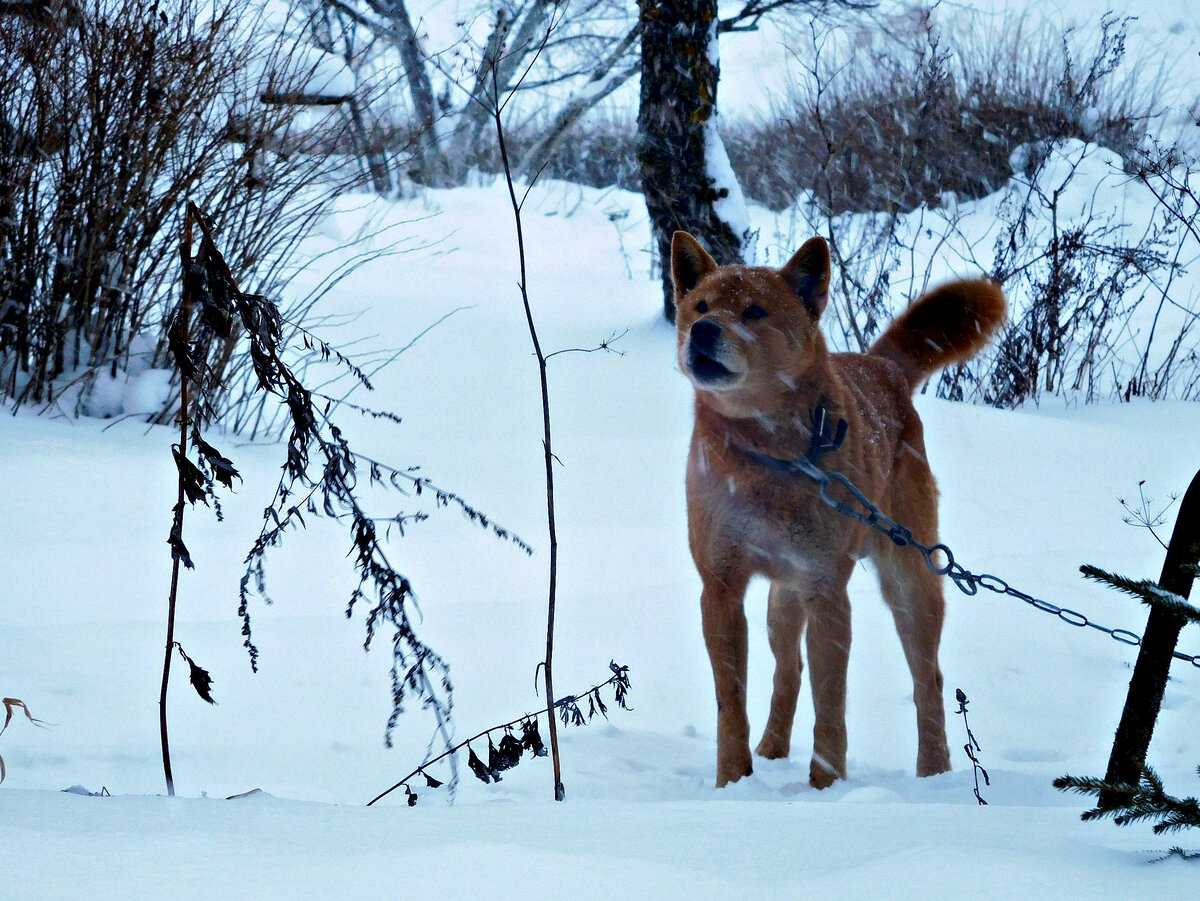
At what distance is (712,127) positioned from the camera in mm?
6555

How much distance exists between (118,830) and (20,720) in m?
1.43

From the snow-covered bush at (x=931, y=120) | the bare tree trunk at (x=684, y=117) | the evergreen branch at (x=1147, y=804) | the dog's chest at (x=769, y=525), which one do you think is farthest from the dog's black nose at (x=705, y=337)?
the snow-covered bush at (x=931, y=120)

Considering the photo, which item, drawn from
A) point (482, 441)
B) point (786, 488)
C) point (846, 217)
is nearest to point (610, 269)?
point (846, 217)

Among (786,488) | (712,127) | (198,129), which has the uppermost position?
(712,127)

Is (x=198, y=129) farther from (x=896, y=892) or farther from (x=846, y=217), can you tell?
(x=846, y=217)

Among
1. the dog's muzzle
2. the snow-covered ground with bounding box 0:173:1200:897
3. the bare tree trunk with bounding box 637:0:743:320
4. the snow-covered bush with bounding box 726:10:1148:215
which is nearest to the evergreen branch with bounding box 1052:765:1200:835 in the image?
the snow-covered ground with bounding box 0:173:1200:897

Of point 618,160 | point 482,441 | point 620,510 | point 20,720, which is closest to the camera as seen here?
point 20,720

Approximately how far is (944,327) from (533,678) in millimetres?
1634

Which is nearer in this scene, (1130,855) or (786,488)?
(1130,855)

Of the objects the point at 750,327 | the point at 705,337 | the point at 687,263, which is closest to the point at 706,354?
the point at 705,337

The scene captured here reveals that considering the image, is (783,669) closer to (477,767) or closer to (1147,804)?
(477,767)

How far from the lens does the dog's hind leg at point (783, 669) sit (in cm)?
298

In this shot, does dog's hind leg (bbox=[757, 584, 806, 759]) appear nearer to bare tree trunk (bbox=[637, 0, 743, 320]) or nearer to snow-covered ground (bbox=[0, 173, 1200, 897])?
snow-covered ground (bbox=[0, 173, 1200, 897])

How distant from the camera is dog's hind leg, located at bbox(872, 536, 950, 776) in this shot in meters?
2.95
